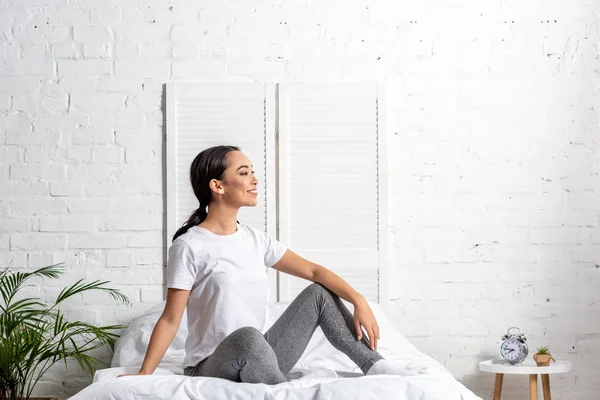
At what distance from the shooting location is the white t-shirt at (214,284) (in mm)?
2445

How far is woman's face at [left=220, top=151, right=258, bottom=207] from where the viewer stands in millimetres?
2562

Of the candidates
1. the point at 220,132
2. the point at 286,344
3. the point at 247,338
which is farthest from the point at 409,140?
the point at 247,338

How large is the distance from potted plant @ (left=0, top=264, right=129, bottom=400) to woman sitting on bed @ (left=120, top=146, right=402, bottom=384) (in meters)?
0.93

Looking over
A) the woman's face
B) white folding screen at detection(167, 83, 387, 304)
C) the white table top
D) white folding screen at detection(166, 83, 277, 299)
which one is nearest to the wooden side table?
the white table top

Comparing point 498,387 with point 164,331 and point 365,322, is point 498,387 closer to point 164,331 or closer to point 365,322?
point 365,322

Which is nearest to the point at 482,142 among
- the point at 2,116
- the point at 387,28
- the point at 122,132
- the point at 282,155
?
the point at 387,28

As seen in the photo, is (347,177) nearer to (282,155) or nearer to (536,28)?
(282,155)

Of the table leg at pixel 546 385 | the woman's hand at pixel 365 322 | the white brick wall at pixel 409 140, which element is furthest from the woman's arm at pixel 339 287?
the table leg at pixel 546 385

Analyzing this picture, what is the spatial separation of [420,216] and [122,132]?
5.00ft

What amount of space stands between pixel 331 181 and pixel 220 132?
1.95 ft

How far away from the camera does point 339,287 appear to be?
249 cm

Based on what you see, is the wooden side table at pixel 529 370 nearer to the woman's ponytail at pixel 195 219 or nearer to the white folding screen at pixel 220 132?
the white folding screen at pixel 220 132

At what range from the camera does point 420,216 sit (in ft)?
12.6

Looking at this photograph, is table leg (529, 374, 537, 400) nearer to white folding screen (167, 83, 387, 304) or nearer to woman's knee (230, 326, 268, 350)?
white folding screen (167, 83, 387, 304)
